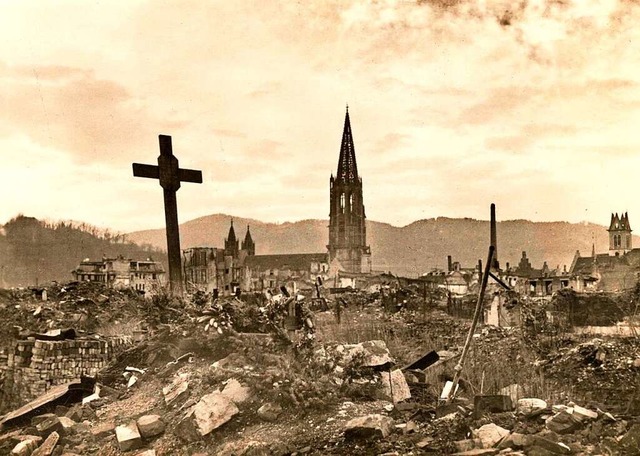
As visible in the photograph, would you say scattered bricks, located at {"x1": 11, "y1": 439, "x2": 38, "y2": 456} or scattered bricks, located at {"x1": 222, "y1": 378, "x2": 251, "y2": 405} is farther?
scattered bricks, located at {"x1": 222, "y1": 378, "x2": 251, "y2": 405}

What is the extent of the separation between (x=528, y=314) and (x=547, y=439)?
28.8ft

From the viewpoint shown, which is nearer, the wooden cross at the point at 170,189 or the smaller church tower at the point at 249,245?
the wooden cross at the point at 170,189

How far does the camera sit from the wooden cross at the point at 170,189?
7320mm

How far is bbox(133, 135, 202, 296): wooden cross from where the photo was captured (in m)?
7.32

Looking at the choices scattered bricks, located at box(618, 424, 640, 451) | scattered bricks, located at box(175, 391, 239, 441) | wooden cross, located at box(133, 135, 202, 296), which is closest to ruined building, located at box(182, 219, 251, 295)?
wooden cross, located at box(133, 135, 202, 296)

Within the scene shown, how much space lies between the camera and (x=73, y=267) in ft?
86.4

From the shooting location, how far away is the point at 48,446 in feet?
16.1

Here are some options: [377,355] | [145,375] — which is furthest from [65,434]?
[377,355]

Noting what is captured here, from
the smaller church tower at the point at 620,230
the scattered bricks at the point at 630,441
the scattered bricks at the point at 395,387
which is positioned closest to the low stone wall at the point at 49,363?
the scattered bricks at the point at 395,387

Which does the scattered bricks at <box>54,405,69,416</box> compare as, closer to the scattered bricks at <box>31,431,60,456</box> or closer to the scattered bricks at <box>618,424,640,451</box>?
the scattered bricks at <box>31,431,60,456</box>

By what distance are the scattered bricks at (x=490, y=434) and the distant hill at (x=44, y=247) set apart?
8.78 meters

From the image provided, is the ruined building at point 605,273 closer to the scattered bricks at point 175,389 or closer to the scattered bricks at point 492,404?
the scattered bricks at point 492,404

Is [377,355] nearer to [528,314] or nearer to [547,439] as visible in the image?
[547,439]

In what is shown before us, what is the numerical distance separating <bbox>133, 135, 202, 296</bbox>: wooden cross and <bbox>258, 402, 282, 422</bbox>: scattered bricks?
2.94 metres
